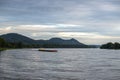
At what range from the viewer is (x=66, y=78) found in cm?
4597

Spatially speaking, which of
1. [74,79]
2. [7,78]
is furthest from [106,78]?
[7,78]

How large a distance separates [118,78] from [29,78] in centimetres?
1487

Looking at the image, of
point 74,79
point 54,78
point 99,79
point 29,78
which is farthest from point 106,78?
point 29,78

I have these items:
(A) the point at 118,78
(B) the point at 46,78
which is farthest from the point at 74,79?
(A) the point at 118,78

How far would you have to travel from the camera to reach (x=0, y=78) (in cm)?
4459

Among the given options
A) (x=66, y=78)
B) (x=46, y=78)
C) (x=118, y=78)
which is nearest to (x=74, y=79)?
(x=66, y=78)

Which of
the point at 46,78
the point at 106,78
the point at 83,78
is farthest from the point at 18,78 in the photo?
the point at 106,78

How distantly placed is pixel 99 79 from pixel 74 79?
4.14m

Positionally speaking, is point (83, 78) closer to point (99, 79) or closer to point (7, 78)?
point (99, 79)

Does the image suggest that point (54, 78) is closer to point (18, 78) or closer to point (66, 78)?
point (66, 78)

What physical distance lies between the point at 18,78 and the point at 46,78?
14.7 feet

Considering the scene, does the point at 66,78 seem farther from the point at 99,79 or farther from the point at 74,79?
the point at 99,79

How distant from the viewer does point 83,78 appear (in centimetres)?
4675

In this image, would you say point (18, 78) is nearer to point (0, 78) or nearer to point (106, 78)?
point (0, 78)
